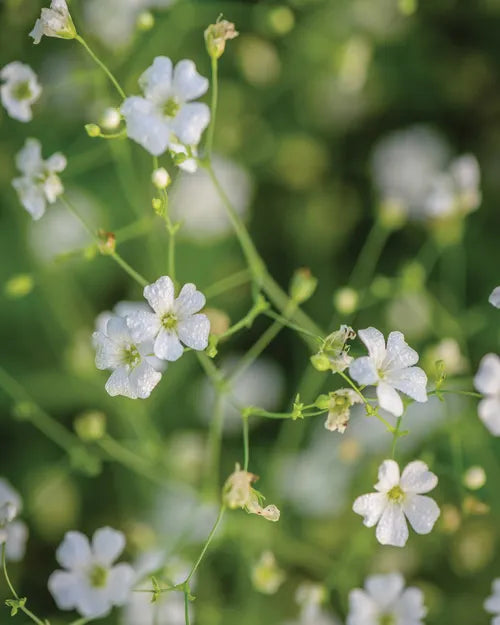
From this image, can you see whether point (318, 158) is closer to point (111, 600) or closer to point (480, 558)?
point (480, 558)

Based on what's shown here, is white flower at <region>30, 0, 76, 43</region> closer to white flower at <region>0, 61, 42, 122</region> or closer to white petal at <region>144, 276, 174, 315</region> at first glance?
white flower at <region>0, 61, 42, 122</region>

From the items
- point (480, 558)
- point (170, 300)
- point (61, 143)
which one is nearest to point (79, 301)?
point (61, 143)

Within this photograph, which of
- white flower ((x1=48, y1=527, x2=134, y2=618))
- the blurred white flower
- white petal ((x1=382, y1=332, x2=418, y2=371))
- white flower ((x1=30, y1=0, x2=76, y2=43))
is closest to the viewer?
white petal ((x1=382, y1=332, x2=418, y2=371))

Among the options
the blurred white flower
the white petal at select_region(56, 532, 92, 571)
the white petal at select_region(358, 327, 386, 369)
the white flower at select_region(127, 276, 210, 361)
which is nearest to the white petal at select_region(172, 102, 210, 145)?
the white flower at select_region(127, 276, 210, 361)

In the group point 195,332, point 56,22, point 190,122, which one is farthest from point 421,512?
point 56,22

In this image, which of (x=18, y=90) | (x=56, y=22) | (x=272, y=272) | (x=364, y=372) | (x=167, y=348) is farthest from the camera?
(x=272, y=272)

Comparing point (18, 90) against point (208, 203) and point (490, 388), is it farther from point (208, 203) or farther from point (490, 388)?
point (490, 388)
